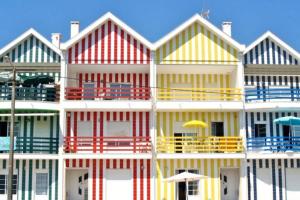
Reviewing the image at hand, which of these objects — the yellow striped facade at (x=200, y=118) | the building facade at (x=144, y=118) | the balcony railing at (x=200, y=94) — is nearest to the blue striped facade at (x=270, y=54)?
the building facade at (x=144, y=118)

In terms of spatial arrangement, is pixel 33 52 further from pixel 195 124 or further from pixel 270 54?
pixel 270 54

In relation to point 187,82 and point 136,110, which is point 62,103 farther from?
point 187,82

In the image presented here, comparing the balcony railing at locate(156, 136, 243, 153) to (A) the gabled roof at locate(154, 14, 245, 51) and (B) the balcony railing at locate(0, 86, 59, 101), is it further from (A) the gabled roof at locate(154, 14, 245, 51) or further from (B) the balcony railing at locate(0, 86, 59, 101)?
(B) the balcony railing at locate(0, 86, 59, 101)

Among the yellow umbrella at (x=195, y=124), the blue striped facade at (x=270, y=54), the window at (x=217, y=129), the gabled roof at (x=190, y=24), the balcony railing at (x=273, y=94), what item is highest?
the gabled roof at (x=190, y=24)

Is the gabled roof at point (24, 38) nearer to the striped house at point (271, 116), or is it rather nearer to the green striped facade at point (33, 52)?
the green striped facade at point (33, 52)

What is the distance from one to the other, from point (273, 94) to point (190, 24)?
691cm

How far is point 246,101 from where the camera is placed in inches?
1347

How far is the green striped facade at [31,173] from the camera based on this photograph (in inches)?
1305

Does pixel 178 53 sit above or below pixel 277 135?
above

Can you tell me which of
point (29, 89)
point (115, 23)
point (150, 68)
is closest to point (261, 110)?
point (150, 68)

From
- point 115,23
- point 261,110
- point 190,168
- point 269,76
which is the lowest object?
point 190,168

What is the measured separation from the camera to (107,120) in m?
34.4

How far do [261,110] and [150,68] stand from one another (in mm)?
7624

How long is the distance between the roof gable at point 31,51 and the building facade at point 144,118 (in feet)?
0.22
